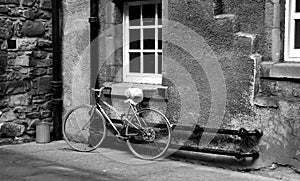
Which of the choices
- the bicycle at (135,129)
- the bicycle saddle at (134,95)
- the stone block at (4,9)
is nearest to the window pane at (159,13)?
the bicycle saddle at (134,95)

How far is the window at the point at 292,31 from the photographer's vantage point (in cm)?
627

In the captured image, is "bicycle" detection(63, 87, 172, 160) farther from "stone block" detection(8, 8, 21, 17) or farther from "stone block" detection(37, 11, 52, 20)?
"stone block" detection(8, 8, 21, 17)

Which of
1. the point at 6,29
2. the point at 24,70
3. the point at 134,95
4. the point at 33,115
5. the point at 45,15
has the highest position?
the point at 45,15

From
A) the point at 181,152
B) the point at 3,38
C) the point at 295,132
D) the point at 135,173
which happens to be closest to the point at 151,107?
the point at 181,152

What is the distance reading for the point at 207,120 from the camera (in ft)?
23.0

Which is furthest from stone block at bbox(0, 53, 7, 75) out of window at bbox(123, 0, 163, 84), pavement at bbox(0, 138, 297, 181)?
window at bbox(123, 0, 163, 84)

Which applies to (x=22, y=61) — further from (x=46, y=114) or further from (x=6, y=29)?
(x=46, y=114)

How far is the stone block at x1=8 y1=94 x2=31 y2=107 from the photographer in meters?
8.85

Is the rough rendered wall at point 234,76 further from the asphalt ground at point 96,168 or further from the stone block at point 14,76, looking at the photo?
the stone block at point 14,76

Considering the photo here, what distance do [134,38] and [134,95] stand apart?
47.1 inches

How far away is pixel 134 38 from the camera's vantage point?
8.23 m

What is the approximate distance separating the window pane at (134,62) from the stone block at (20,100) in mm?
2078

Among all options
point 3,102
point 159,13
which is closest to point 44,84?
point 3,102

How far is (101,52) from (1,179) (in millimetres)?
2943
